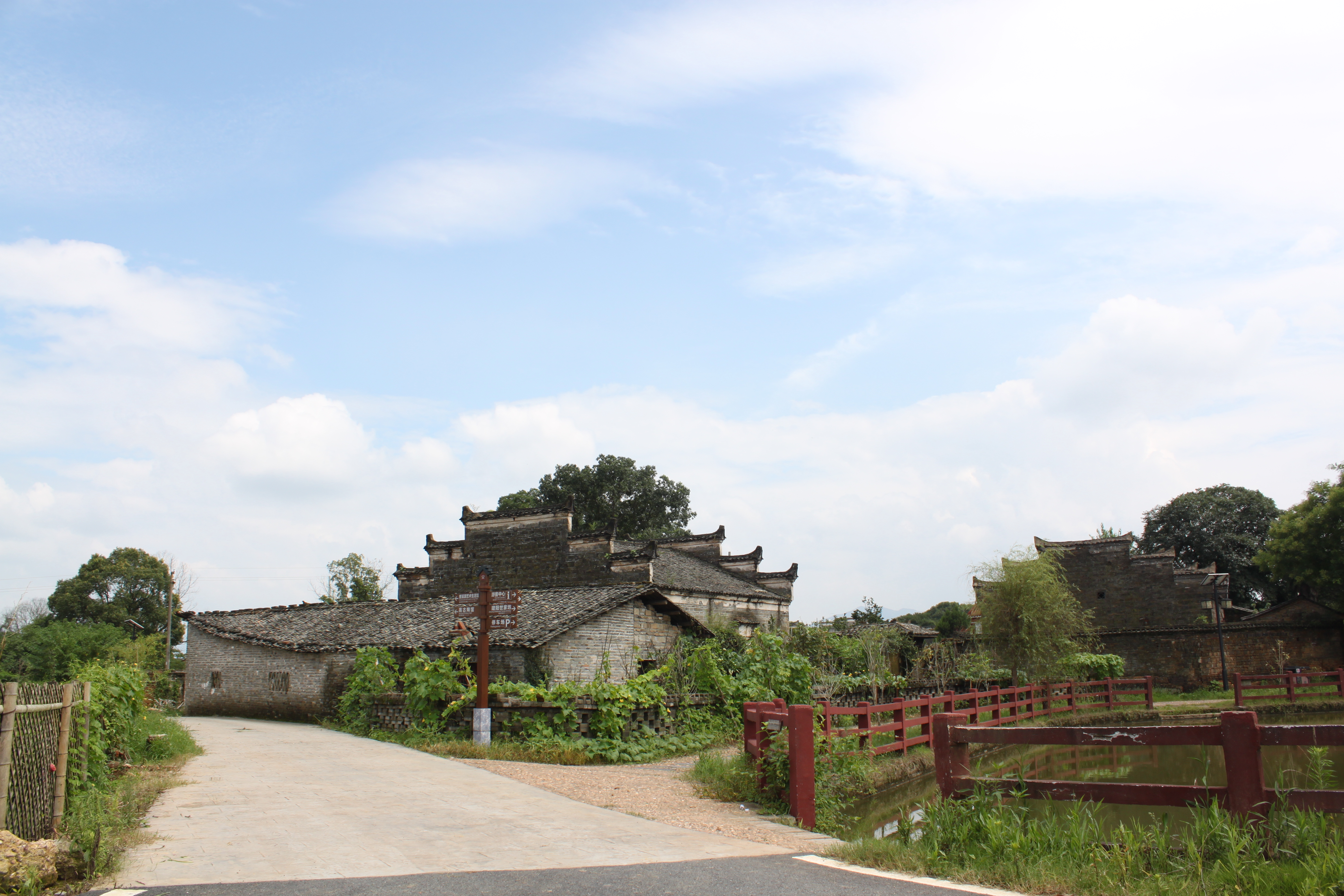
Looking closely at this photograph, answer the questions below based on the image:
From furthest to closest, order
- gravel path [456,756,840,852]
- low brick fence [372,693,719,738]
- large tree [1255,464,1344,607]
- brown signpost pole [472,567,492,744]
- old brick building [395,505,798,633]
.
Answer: large tree [1255,464,1344,607] < old brick building [395,505,798,633] < brown signpost pole [472,567,492,744] < low brick fence [372,693,719,738] < gravel path [456,756,840,852]

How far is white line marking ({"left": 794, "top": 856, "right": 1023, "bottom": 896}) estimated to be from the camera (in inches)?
216

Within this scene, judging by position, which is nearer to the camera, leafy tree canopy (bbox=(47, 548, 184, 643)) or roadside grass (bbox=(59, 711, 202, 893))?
roadside grass (bbox=(59, 711, 202, 893))

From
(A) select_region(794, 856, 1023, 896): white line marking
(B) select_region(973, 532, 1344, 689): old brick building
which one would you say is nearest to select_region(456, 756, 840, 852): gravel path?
(A) select_region(794, 856, 1023, 896): white line marking

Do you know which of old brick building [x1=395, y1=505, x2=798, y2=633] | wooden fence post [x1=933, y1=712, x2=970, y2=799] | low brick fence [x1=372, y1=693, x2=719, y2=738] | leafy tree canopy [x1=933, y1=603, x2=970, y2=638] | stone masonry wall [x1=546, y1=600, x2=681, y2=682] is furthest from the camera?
leafy tree canopy [x1=933, y1=603, x2=970, y2=638]

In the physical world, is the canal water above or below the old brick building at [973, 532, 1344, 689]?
below

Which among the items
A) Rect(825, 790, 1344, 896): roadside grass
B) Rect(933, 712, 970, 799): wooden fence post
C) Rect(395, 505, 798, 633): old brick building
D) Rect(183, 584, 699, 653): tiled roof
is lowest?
Rect(825, 790, 1344, 896): roadside grass

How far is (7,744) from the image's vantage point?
6.40 metres

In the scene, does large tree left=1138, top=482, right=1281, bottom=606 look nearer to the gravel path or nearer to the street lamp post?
the street lamp post

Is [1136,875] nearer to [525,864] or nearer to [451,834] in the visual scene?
[525,864]

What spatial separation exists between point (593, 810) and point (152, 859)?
4.04m

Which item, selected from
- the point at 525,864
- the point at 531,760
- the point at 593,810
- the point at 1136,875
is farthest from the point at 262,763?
the point at 1136,875

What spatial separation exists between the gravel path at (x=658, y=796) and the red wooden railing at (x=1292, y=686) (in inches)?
718

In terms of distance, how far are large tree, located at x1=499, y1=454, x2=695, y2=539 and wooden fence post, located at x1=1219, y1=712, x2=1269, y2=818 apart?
154 feet

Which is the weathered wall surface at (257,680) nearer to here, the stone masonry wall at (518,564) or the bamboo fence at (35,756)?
the stone masonry wall at (518,564)
